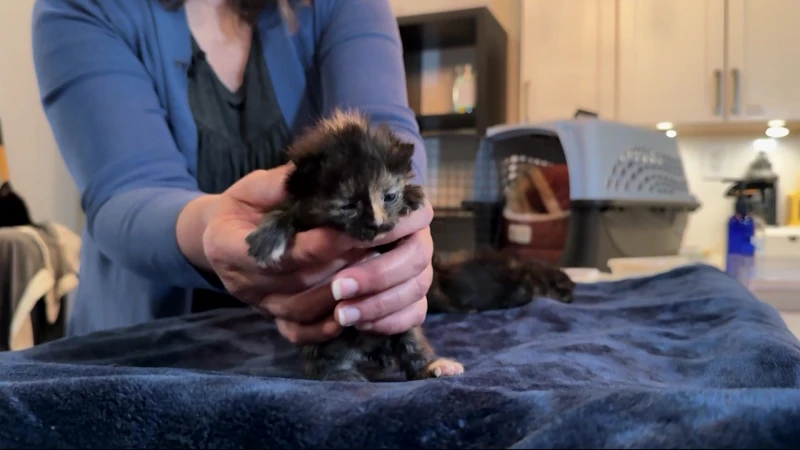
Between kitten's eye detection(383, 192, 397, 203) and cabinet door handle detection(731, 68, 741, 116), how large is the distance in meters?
2.15

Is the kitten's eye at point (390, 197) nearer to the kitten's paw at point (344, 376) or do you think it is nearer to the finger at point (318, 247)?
the finger at point (318, 247)

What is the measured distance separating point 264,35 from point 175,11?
0.39 feet

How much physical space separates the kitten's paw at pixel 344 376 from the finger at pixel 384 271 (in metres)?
0.06

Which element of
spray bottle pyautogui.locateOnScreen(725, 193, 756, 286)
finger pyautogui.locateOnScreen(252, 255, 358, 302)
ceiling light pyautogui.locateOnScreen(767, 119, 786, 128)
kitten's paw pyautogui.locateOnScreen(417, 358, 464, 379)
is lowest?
spray bottle pyautogui.locateOnScreen(725, 193, 756, 286)

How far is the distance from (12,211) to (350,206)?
91.2 inches

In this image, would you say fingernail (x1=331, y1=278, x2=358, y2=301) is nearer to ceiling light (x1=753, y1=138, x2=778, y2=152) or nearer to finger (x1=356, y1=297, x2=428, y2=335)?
finger (x1=356, y1=297, x2=428, y2=335)

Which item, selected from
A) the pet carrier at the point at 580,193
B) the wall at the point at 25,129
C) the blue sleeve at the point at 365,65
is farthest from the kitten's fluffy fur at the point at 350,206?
the wall at the point at 25,129

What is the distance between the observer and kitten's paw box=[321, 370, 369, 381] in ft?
1.69

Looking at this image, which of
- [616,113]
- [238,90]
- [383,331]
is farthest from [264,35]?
[616,113]

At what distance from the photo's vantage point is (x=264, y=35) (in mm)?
870

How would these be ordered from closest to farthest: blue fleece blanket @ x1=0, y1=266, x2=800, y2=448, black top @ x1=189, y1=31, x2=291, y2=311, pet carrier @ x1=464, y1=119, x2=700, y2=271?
blue fleece blanket @ x1=0, y1=266, x2=800, y2=448 < black top @ x1=189, y1=31, x2=291, y2=311 < pet carrier @ x1=464, y1=119, x2=700, y2=271

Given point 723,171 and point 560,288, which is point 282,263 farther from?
point 723,171

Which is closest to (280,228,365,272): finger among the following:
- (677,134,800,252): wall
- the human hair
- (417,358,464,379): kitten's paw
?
(417,358,464,379): kitten's paw

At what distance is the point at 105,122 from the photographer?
77cm
